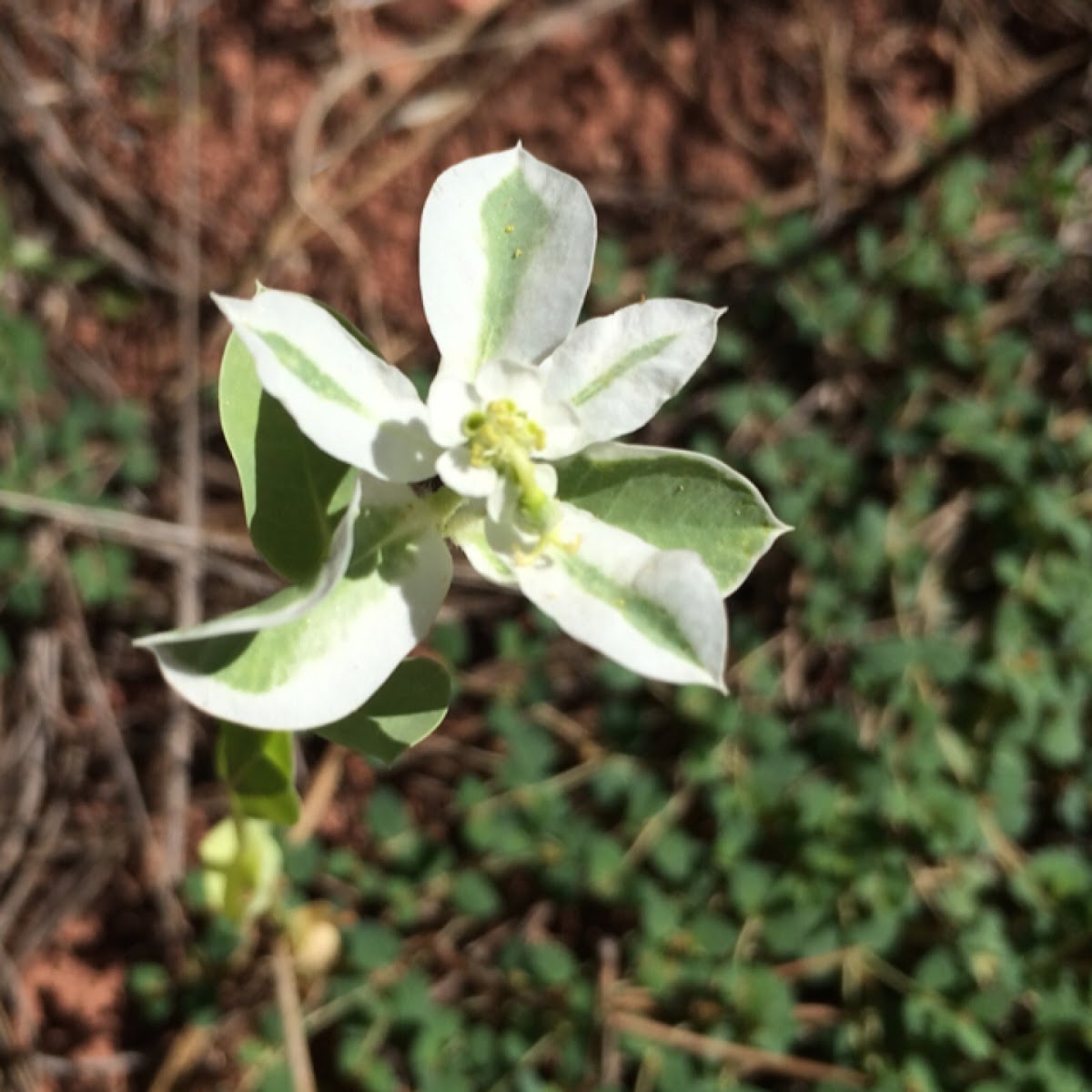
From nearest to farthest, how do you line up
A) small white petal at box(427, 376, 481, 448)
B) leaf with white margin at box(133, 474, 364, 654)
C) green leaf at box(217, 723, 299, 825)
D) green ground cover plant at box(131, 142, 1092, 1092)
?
leaf with white margin at box(133, 474, 364, 654)
small white petal at box(427, 376, 481, 448)
green leaf at box(217, 723, 299, 825)
green ground cover plant at box(131, 142, 1092, 1092)

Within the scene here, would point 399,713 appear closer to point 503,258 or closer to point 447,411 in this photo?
point 447,411

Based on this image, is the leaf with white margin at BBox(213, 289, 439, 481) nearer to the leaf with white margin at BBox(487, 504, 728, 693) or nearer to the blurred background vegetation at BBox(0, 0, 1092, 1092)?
the leaf with white margin at BBox(487, 504, 728, 693)

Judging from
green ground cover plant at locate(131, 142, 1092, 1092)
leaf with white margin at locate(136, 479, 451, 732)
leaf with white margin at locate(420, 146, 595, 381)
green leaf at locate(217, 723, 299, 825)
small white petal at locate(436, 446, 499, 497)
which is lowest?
green ground cover plant at locate(131, 142, 1092, 1092)

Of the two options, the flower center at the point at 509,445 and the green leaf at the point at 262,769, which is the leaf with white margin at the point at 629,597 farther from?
the green leaf at the point at 262,769

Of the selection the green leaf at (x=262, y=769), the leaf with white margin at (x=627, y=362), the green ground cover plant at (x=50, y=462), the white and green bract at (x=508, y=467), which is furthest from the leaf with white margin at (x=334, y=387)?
the green ground cover plant at (x=50, y=462)

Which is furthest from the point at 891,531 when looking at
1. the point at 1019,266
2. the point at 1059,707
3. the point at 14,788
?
the point at 14,788

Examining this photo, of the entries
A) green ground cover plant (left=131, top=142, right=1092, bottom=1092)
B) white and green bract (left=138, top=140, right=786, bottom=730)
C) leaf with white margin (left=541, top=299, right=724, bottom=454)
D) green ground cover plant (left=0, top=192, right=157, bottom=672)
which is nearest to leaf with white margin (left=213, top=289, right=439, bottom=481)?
white and green bract (left=138, top=140, right=786, bottom=730)

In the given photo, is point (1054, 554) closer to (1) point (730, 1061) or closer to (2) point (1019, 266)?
(2) point (1019, 266)
